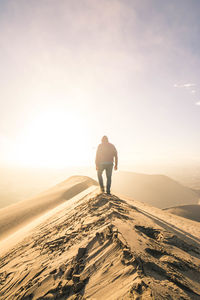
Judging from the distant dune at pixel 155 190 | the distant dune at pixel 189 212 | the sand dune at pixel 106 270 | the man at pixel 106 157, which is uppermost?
the man at pixel 106 157

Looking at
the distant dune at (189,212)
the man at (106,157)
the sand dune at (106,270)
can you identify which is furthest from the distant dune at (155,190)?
the sand dune at (106,270)

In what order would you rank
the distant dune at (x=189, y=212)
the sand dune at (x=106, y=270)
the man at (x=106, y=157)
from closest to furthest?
the sand dune at (x=106, y=270) → the man at (x=106, y=157) → the distant dune at (x=189, y=212)

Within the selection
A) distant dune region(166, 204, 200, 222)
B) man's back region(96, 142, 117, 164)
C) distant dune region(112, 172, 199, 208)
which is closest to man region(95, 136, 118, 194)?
man's back region(96, 142, 117, 164)

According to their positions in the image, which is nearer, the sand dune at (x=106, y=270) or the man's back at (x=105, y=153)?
the sand dune at (x=106, y=270)

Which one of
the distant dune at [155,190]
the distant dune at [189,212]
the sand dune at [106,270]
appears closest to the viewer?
the sand dune at [106,270]

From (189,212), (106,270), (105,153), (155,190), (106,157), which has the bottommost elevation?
(155,190)

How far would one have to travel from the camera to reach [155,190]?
95.0ft

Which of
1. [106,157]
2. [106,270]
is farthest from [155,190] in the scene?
[106,270]

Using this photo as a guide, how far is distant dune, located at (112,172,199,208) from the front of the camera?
2503 centimetres

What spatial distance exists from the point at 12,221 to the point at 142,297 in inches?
274

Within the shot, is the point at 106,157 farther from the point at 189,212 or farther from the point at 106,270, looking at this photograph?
the point at 189,212

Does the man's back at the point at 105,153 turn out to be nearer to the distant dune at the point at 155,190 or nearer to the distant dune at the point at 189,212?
the distant dune at the point at 189,212

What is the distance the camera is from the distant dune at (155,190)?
25031 mm

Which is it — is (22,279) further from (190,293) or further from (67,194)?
(67,194)
